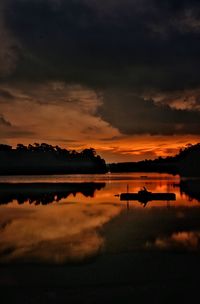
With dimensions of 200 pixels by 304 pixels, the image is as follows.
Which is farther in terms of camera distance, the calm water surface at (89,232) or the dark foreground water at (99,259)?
the calm water surface at (89,232)

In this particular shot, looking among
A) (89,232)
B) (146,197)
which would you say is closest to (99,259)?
(89,232)

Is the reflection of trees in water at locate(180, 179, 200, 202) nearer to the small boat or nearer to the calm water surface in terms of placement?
the small boat

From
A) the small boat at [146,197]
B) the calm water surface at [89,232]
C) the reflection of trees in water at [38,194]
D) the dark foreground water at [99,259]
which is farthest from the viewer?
the reflection of trees in water at [38,194]

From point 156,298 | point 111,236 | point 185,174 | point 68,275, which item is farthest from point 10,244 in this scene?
point 185,174

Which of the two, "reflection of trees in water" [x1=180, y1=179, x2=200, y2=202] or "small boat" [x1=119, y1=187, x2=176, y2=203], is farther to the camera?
"reflection of trees in water" [x1=180, y1=179, x2=200, y2=202]

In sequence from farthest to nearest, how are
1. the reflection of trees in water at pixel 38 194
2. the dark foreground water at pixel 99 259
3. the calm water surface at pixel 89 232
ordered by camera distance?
the reflection of trees in water at pixel 38 194, the calm water surface at pixel 89 232, the dark foreground water at pixel 99 259

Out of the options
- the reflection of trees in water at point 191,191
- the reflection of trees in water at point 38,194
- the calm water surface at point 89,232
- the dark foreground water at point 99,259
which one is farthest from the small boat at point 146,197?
the dark foreground water at point 99,259

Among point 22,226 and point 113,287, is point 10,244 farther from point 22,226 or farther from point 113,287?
point 113,287

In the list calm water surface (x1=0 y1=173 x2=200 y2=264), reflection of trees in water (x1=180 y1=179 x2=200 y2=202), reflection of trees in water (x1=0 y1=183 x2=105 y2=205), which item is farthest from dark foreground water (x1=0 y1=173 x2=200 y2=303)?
reflection of trees in water (x1=180 y1=179 x2=200 y2=202)

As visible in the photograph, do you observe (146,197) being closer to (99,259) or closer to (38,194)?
(38,194)

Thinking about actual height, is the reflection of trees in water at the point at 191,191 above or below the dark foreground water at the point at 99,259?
above

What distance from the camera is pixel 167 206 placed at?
54062 millimetres

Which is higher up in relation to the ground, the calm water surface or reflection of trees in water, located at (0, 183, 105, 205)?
reflection of trees in water, located at (0, 183, 105, 205)

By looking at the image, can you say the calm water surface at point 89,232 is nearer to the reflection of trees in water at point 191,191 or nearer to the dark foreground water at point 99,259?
the dark foreground water at point 99,259
